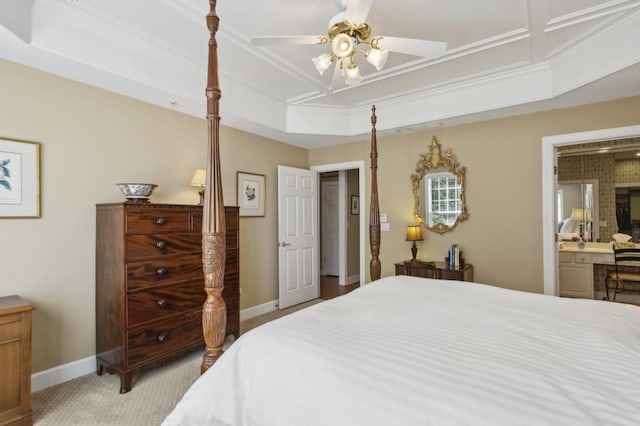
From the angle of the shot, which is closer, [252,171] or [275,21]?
[275,21]

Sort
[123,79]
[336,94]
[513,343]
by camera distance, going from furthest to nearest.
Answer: [336,94]
[123,79]
[513,343]

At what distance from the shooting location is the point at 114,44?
2.51 m

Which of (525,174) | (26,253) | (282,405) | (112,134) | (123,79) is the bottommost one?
(282,405)

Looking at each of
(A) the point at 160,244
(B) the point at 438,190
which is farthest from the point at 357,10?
(B) the point at 438,190

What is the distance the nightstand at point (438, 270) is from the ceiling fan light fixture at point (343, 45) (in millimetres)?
2572

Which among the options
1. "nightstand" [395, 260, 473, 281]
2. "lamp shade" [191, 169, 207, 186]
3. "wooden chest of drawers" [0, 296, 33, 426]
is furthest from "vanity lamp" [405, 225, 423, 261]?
"wooden chest of drawers" [0, 296, 33, 426]

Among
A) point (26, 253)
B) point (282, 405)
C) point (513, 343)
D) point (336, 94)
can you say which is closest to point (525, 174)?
point (336, 94)

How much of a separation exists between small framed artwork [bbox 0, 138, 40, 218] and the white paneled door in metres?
2.61

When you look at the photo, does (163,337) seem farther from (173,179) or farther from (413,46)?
(413,46)

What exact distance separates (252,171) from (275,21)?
6.98 ft

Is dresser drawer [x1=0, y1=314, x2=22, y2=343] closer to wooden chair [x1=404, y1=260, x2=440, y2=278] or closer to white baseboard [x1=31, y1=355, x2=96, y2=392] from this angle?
white baseboard [x1=31, y1=355, x2=96, y2=392]

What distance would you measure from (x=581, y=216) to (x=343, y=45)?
5463 millimetres

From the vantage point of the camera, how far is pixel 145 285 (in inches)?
102

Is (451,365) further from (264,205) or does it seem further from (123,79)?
(264,205)
